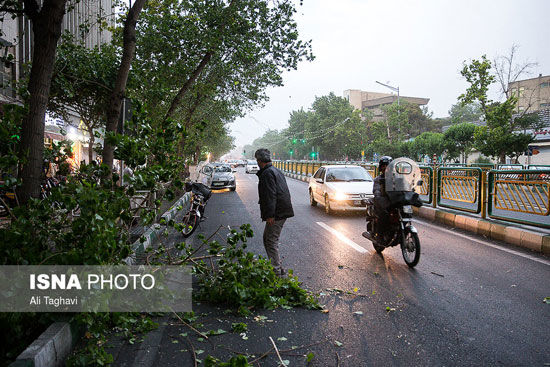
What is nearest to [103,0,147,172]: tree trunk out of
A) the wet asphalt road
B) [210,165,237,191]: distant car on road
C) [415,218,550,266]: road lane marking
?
the wet asphalt road

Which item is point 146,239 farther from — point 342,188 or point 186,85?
point 186,85

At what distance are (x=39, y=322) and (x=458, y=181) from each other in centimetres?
992

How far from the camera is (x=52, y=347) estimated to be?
9.58ft

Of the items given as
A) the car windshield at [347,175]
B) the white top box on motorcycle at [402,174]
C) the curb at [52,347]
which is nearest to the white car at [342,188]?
the car windshield at [347,175]

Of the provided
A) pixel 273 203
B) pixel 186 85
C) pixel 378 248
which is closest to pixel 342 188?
pixel 378 248

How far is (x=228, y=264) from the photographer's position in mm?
4844

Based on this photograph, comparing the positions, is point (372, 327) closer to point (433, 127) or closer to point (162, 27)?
point (162, 27)

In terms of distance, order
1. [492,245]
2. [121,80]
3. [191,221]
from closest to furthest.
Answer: [121,80], [492,245], [191,221]

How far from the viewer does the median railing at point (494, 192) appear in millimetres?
7664

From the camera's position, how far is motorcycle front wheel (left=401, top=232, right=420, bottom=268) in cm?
576

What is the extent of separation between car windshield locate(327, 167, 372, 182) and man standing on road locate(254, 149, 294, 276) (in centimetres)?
742

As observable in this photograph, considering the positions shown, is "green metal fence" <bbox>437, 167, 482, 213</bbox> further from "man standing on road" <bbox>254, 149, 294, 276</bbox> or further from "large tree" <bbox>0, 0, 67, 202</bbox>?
"large tree" <bbox>0, 0, 67, 202</bbox>

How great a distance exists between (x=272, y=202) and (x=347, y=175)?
7889 mm

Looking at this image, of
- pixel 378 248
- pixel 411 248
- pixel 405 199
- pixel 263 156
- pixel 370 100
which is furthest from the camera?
pixel 370 100
